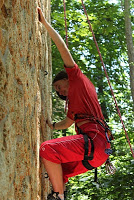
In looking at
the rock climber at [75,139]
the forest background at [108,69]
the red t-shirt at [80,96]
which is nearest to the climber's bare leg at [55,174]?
the rock climber at [75,139]

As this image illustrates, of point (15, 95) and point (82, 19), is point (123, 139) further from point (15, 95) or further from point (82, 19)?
point (15, 95)

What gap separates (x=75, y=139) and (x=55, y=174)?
14.0 inches

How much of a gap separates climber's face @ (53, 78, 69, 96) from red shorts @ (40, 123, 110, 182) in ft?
1.55

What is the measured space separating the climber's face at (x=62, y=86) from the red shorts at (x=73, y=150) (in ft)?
1.55

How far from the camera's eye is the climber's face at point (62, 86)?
335 cm

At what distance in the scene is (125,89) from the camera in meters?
11.6

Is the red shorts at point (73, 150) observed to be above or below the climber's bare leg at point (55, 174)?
above

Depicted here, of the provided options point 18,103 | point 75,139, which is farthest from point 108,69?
point 18,103

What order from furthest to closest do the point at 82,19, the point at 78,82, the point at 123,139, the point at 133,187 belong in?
the point at 123,139 → the point at 82,19 → the point at 133,187 → the point at 78,82

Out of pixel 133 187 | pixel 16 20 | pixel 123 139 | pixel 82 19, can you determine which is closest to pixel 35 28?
pixel 16 20

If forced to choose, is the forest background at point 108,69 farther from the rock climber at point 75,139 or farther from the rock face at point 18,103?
the rock face at point 18,103

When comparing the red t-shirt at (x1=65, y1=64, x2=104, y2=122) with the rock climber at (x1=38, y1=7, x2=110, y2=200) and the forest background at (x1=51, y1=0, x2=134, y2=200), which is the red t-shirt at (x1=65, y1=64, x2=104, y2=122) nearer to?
the rock climber at (x1=38, y1=7, x2=110, y2=200)

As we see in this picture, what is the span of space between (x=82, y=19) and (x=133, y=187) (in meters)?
5.18

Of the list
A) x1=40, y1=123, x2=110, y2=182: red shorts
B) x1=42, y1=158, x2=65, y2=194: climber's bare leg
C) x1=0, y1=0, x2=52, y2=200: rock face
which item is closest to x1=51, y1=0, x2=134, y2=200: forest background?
x1=40, y1=123, x2=110, y2=182: red shorts
